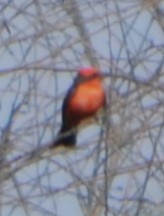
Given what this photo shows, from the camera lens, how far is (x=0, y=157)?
532 centimetres

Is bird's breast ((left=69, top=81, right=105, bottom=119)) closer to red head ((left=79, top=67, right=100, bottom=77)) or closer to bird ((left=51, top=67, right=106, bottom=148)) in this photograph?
bird ((left=51, top=67, right=106, bottom=148))

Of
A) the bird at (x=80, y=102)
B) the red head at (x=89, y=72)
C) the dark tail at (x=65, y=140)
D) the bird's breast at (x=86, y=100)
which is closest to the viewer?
the dark tail at (x=65, y=140)

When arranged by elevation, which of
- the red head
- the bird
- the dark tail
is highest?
the bird

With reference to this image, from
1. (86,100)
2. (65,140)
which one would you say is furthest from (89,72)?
(86,100)

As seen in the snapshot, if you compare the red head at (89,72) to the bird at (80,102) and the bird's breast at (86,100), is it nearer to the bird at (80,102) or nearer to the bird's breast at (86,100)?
the bird at (80,102)

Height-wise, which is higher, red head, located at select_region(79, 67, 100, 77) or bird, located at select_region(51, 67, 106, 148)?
bird, located at select_region(51, 67, 106, 148)

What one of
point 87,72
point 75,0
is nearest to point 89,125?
point 87,72

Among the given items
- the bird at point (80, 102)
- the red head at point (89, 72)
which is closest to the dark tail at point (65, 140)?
the bird at point (80, 102)

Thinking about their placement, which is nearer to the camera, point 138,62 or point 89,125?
point 138,62

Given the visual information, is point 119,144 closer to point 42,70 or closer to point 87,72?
point 42,70

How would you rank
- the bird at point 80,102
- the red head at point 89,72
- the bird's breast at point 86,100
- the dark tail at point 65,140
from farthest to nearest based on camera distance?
the bird's breast at point 86,100 → the bird at point 80,102 → the red head at point 89,72 → the dark tail at point 65,140

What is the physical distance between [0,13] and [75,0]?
0.32m

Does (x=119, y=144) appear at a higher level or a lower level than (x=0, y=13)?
lower

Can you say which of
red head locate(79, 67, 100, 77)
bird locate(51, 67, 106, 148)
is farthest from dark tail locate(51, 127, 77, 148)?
red head locate(79, 67, 100, 77)
